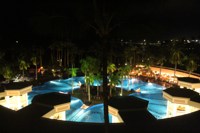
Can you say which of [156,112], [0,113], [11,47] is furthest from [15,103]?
[11,47]

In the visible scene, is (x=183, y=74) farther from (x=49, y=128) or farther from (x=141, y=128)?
(x=49, y=128)

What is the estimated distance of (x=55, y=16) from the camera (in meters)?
3.89

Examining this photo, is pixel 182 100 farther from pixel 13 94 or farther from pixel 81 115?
pixel 13 94

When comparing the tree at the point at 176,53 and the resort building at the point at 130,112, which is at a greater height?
the tree at the point at 176,53

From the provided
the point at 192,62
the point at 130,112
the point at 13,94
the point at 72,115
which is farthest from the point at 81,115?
the point at 192,62

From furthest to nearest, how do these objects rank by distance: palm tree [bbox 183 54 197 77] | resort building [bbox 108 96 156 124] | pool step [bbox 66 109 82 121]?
palm tree [bbox 183 54 197 77]
pool step [bbox 66 109 82 121]
resort building [bbox 108 96 156 124]

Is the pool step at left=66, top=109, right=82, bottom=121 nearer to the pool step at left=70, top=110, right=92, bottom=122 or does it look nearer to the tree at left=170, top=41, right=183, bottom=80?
the pool step at left=70, top=110, right=92, bottom=122

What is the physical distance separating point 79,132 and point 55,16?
3.66 metres

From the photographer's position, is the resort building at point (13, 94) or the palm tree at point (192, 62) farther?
the palm tree at point (192, 62)

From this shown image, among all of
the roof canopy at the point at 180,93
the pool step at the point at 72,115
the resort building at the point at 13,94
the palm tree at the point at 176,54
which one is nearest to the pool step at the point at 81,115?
the pool step at the point at 72,115

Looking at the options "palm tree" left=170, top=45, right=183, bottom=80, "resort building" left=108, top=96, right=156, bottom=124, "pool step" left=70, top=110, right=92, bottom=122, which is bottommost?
"pool step" left=70, top=110, right=92, bottom=122

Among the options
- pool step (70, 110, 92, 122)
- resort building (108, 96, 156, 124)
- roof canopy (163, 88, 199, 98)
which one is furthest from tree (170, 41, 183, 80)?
resort building (108, 96, 156, 124)

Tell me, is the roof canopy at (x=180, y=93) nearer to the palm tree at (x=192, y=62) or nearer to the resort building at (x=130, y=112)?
the resort building at (x=130, y=112)

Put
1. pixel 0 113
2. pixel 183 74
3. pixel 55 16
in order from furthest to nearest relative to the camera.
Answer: pixel 183 74 < pixel 0 113 < pixel 55 16
